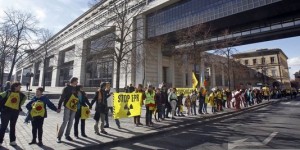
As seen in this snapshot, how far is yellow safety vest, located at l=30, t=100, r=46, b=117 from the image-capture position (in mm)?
5995

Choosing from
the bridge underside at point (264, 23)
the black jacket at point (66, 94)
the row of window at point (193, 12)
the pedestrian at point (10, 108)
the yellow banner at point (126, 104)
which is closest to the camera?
the pedestrian at point (10, 108)

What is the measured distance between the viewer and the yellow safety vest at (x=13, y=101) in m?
5.88

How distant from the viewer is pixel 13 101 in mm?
5961

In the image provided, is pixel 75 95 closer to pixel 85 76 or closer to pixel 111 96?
pixel 111 96

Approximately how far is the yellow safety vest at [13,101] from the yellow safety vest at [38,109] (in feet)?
1.47

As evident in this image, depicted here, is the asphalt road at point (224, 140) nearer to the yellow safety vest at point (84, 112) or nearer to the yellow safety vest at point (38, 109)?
the yellow safety vest at point (84, 112)

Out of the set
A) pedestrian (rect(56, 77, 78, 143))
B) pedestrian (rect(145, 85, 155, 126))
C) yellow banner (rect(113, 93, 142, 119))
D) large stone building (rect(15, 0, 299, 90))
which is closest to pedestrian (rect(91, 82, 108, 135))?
yellow banner (rect(113, 93, 142, 119))

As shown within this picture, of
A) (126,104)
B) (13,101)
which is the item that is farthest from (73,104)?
(126,104)

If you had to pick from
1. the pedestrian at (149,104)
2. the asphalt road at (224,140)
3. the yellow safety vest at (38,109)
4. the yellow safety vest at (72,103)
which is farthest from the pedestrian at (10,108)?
the pedestrian at (149,104)

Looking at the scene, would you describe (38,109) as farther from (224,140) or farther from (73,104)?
(224,140)

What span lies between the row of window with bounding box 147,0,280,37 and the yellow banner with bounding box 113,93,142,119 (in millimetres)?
15551

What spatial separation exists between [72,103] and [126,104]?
9.71 feet

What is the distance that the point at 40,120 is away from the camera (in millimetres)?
6109

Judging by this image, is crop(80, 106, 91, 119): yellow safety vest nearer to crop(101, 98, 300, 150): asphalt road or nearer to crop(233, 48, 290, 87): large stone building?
crop(101, 98, 300, 150): asphalt road
